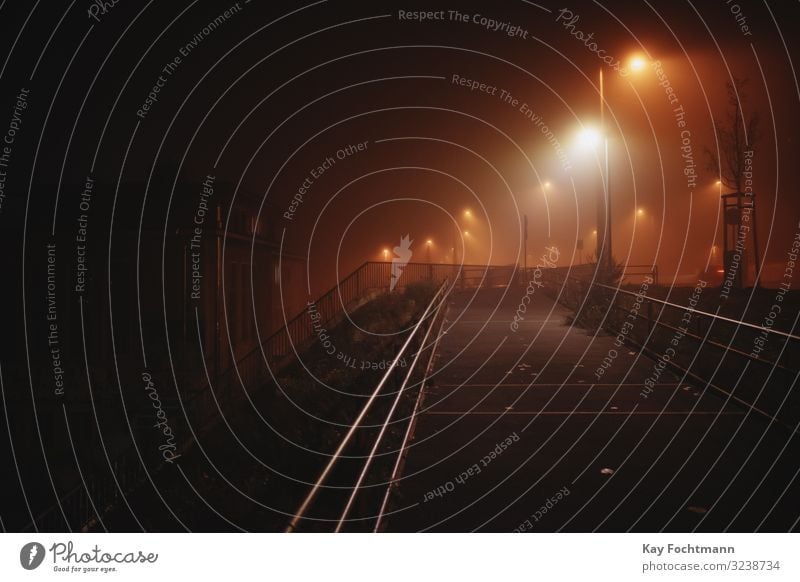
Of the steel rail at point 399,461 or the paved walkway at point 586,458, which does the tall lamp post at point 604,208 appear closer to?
the paved walkway at point 586,458

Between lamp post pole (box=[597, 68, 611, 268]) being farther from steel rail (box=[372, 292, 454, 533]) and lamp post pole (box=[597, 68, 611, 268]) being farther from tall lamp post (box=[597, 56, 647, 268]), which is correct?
steel rail (box=[372, 292, 454, 533])

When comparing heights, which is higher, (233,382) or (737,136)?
(737,136)

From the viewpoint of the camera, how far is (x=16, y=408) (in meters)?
10.8

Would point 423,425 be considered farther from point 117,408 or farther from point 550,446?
point 117,408

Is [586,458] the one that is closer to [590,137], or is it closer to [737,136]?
[590,137]

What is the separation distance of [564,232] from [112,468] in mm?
55776
